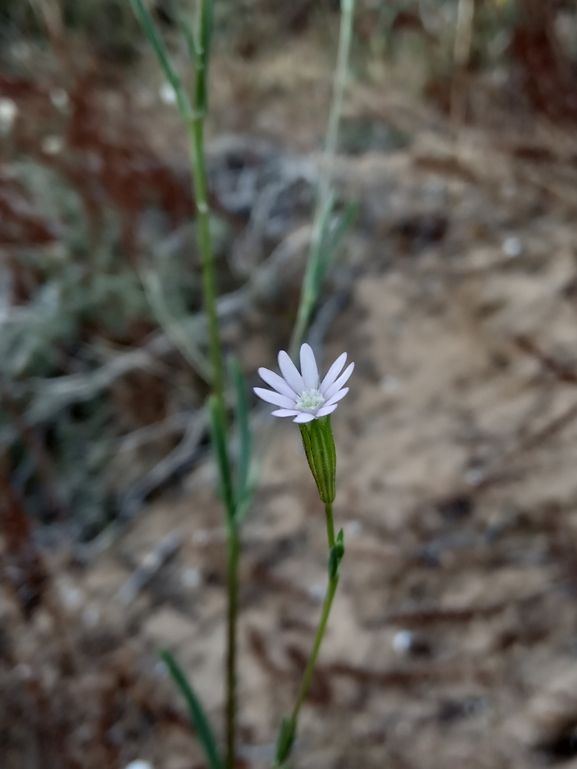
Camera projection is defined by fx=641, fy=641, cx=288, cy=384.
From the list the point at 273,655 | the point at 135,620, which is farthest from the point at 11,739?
the point at 273,655

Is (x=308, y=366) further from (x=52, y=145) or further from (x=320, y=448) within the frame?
(x=52, y=145)

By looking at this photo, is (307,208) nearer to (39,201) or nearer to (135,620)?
(39,201)

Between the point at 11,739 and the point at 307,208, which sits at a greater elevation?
the point at 307,208

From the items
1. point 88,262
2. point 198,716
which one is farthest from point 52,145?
point 198,716

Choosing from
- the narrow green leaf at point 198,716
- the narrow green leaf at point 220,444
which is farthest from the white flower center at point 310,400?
the narrow green leaf at point 198,716

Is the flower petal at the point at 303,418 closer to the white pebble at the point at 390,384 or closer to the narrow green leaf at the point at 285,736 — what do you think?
the narrow green leaf at the point at 285,736

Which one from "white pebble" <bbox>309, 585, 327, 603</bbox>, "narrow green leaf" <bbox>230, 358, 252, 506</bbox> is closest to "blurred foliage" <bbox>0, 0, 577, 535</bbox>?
"white pebble" <bbox>309, 585, 327, 603</bbox>
